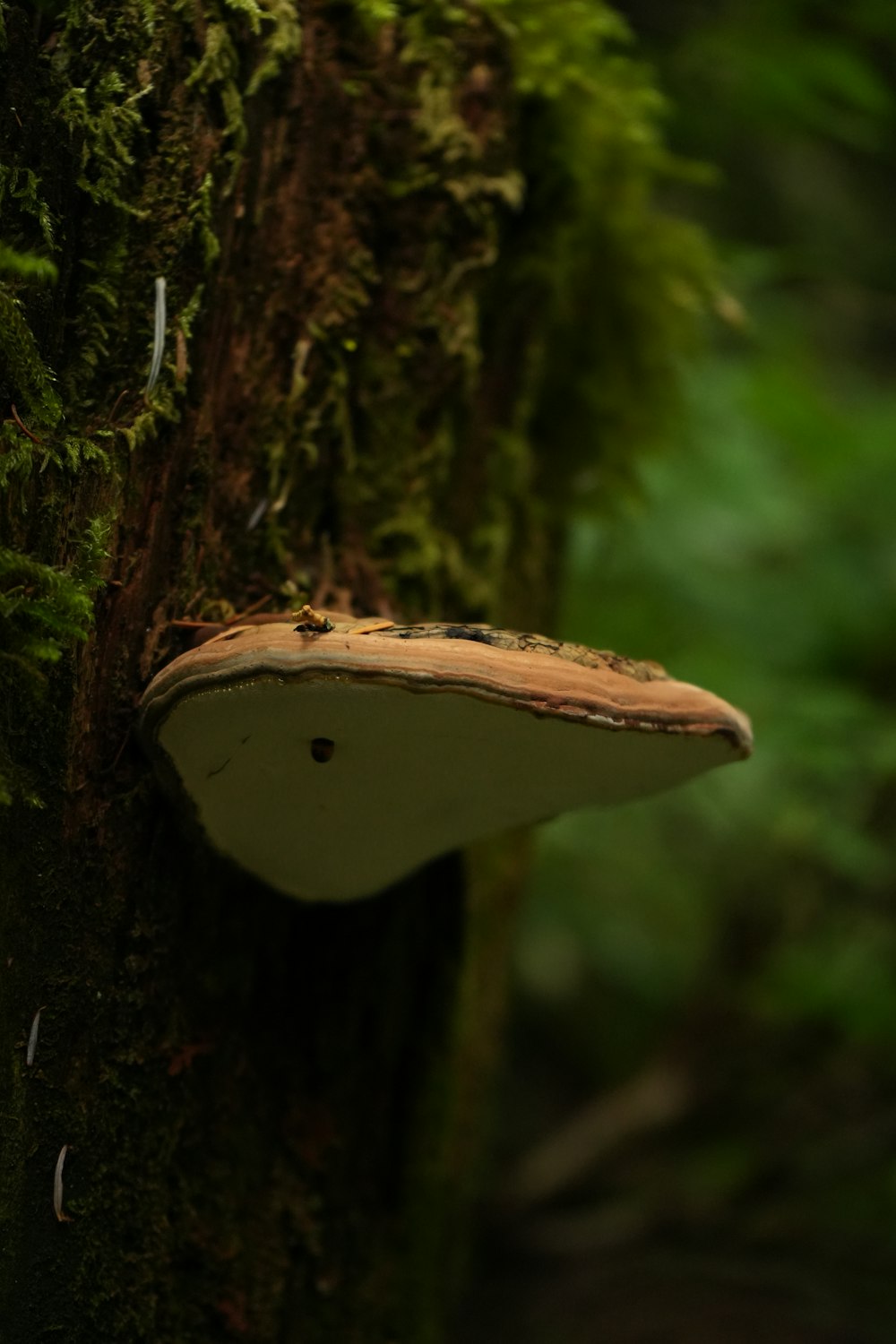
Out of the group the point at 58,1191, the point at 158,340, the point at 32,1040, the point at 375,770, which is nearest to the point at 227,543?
the point at 158,340

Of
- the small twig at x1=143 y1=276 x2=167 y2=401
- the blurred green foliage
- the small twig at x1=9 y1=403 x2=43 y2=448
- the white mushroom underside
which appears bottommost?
the blurred green foliage

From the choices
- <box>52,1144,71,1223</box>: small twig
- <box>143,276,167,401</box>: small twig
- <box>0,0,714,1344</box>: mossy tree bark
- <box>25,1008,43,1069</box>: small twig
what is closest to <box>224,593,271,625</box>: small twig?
<box>0,0,714,1344</box>: mossy tree bark

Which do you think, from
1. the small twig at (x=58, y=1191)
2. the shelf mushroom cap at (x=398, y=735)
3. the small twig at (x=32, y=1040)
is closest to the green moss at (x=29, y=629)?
the shelf mushroom cap at (x=398, y=735)

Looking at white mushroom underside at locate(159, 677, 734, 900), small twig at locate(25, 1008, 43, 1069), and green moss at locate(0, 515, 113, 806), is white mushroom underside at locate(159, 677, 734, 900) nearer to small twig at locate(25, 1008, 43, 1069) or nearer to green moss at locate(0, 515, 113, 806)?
green moss at locate(0, 515, 113, 806)

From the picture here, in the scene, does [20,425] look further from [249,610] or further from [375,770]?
[375,770]

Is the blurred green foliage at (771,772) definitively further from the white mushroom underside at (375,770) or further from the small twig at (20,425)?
the small twig at (20,425)

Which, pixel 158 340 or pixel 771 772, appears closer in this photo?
pixel 158 340

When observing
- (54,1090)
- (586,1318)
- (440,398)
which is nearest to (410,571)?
(440,398)
